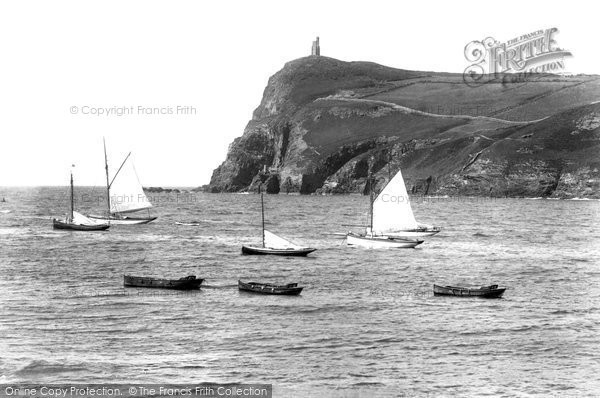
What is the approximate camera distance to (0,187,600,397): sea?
136 ft

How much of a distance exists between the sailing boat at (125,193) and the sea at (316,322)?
26.9 m

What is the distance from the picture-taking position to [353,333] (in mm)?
51062

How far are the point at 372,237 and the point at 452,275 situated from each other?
2483cm

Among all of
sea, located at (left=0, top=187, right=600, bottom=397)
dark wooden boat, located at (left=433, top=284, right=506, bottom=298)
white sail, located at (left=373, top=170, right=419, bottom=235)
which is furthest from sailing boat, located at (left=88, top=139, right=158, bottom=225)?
dark wooden boat, located at (left=433, top=284, right=506, bottom=298)

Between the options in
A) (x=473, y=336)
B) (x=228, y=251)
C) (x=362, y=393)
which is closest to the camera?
(x=362, y=393)

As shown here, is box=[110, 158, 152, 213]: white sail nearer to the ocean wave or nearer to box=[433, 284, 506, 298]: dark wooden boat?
box=[433, 284, 506, 298]: dark wooden boat

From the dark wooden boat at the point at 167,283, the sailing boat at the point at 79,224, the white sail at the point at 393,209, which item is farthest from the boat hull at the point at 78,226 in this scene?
the dark wooden boat at the point at 167,283

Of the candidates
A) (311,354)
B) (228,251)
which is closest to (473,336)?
(311,354)

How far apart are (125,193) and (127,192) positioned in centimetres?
56

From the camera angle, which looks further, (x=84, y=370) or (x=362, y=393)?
(x=84, y=370)

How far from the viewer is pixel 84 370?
41.7 m

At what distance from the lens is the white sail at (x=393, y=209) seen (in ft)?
328

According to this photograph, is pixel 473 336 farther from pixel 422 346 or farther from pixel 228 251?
pixel 228 251

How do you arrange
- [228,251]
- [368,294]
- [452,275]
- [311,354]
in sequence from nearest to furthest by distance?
[311,354] → [368,294] → [452,275] → [228,251]
